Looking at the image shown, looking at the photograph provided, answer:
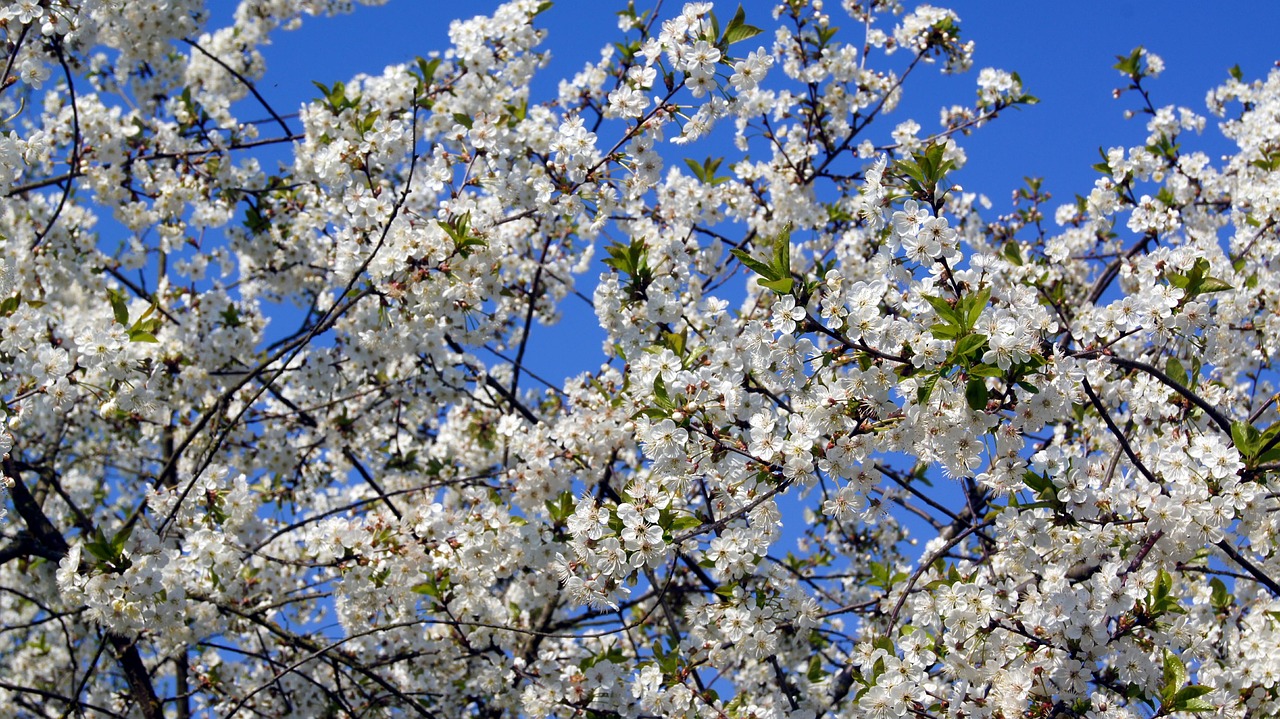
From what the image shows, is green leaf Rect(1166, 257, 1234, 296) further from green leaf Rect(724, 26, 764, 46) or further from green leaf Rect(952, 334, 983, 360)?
green leaf Rect(724, 26, 764, 46)

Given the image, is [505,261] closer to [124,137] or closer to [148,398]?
[124,137]

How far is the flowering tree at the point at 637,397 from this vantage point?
11.2ft

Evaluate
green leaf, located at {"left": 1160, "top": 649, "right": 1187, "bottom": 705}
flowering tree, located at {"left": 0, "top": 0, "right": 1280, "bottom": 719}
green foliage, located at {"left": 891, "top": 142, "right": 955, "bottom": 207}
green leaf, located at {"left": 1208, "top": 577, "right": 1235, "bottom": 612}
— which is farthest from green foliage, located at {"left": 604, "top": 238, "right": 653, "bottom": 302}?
green leaf, located at {"left": 1208, "top": 577, "right": 1235, "bottom": 612}

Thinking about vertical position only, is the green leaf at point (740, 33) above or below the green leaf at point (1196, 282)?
above

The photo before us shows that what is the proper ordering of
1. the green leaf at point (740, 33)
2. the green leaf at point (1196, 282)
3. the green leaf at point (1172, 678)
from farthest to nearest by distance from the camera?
the green leaf at point (740, 33), the green leaf at point (1196, 282), the green leaf at point (1172, 678)

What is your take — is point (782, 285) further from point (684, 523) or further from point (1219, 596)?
point (1219, 596)

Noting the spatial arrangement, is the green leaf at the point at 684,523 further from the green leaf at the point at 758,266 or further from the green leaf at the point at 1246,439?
the green leaf at the point at 1246,439

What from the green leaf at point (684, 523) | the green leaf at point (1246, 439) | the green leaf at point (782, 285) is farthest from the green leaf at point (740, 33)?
the green leaf at point (1246, 439)

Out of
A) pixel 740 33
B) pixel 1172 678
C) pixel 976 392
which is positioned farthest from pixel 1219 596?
pixel 740 33

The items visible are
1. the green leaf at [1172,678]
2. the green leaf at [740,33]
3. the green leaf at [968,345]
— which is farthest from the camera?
the green leaf at [740,33]

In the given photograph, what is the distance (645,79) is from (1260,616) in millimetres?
3492

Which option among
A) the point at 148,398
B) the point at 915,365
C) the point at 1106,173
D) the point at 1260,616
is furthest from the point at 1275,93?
the point at 148,398

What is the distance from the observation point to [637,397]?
3893mm

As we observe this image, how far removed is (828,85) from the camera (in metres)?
6.61
